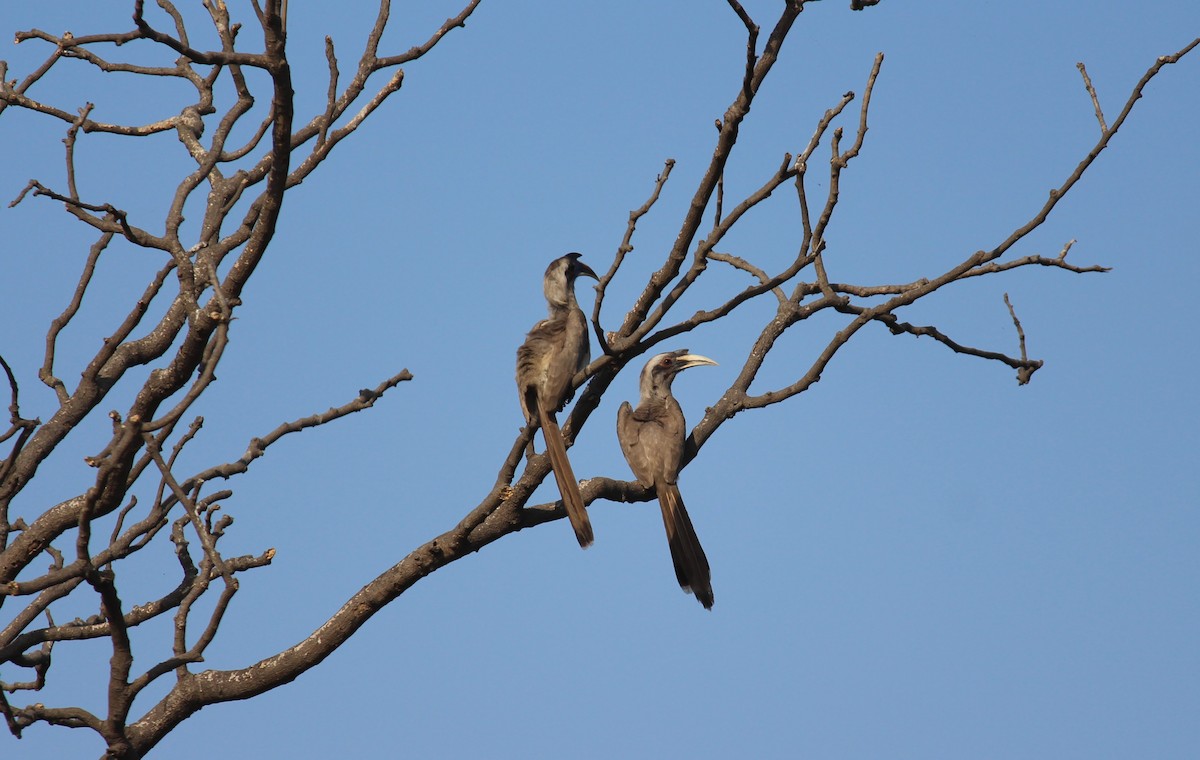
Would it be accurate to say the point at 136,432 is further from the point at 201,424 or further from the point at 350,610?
the point at 350,610

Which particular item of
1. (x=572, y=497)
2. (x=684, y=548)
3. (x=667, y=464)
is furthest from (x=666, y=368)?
(x=572, y=497)

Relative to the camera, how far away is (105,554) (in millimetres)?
3744

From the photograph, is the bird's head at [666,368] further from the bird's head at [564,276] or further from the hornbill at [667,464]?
the bird's head at [564,276]

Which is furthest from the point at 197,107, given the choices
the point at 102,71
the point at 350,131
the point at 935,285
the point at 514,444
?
the point at 935,285

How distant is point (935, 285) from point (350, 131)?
229cm

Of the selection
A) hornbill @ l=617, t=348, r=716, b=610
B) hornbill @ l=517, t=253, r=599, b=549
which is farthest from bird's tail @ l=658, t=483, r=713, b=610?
hornbill @ l=517, t=253, r=599, b=549

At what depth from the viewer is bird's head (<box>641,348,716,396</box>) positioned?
6.42 meters

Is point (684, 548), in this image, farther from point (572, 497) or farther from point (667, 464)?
point (572, 497)

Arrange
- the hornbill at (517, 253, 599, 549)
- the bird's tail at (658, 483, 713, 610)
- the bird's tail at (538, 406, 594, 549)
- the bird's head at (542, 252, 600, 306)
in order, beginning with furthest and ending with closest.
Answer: the bird's head at (542, 252, 600, 306)
the bird's tail at (658, 483, 713, 610)
the hornbill at (517, 253, 599, 549)
the bird's tail at (538, 406, 594, 549)

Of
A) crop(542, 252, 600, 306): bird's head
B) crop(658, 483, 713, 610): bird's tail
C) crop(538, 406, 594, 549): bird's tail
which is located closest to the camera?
crop(538, 406, 594, 549): bird's tail

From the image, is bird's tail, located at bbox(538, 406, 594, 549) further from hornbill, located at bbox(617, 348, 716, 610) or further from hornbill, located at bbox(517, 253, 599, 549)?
hornbill, located at bbox(617, 348, 716, 610)

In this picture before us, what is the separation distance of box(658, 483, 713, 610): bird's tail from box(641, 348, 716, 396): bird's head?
0.81 metres

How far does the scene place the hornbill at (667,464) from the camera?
5.52 metres

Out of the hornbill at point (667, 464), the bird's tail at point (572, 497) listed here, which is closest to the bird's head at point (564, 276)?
the hornbill at point (667, 464)
